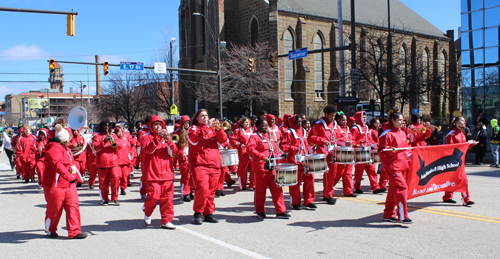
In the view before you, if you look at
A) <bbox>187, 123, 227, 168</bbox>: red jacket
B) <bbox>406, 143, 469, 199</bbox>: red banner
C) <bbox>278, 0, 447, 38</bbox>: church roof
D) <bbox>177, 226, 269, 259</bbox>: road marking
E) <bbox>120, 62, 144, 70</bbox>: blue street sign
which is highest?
<bbox>278, 0, 447, 38</bbox>: church roof

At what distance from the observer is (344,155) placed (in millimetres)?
8406

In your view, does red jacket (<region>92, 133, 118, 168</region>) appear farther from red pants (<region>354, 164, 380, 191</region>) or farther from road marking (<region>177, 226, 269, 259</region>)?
red pants (<region>354, 164, 380, 191</region>)

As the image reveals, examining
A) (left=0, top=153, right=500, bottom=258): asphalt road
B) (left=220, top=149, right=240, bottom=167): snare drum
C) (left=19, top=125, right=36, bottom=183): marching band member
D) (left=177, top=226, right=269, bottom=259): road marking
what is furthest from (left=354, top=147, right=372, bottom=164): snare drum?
(left=19, top=125, right=36, bottom=183): marching band member

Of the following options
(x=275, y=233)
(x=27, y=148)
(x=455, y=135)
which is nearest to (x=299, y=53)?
(x=27, y=148)

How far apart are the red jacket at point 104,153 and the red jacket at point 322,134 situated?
14.1ft

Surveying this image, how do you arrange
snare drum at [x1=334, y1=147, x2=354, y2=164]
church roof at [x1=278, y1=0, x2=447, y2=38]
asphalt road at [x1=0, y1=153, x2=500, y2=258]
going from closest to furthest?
1. asphalt road at [x1=0, y1=153, x2=500, y2=258]
2. snare drum at [x1=334, y1=147, x2=354, y2=164]
3. church roof at [x1=278, y1=0, x2=447, y2=38]

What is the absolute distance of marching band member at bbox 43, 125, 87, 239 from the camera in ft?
20.3

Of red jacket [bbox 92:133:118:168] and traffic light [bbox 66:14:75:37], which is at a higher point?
traffic light [bbox 66:14:75:37]

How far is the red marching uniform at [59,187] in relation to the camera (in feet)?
20.3

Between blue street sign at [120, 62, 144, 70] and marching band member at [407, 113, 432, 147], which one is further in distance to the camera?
blue street sign at [120, 62, 144, 70]

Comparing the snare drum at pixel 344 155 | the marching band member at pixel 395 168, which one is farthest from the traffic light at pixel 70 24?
the marching band member at pixel 395 168

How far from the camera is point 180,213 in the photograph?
8172 millimetres

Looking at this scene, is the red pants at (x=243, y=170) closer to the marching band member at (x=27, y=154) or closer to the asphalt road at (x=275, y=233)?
the asphalt road at (x=275, y=233)

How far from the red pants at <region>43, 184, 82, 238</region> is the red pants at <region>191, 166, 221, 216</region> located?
1.83 meters
